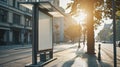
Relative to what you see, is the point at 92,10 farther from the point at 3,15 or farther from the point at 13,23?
the point at 13,23

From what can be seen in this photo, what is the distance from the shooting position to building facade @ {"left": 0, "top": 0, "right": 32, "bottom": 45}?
5607 cm

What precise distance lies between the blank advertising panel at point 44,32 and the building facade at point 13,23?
37651 mm

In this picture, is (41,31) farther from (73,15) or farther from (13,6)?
(13,6)

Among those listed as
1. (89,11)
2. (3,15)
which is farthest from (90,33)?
(3,15)

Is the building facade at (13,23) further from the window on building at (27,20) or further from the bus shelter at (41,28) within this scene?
the bus shelter at (41,28)

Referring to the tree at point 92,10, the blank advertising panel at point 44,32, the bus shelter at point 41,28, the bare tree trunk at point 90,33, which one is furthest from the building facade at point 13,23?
the bus shelter at point 41,28

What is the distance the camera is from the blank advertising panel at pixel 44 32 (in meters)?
15.5

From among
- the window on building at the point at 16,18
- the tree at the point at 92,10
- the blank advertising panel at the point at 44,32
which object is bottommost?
the blank advertising panel at the point at 44,32

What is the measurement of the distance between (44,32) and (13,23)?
151 ft

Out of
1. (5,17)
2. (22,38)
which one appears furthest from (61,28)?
(5,17)

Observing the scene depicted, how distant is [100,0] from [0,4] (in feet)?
102

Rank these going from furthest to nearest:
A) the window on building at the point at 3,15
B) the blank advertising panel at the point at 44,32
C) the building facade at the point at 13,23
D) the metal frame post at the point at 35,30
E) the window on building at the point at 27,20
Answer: the window on building at the point at 27,20
the building facade at the point at 13,23
the window on building at the point at 3,15
the blank advertising panel at the point at 44,32
the metal frame post at the point at 35,30

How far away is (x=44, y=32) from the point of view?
16.5m

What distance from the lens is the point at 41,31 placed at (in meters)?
15.7
